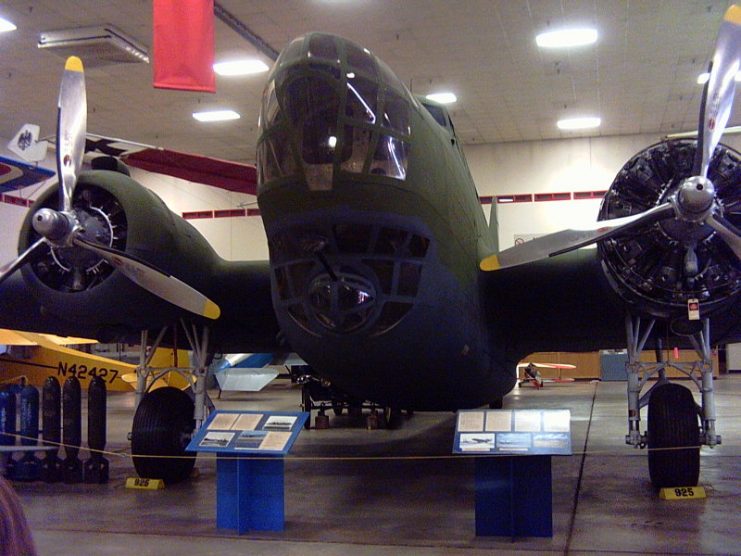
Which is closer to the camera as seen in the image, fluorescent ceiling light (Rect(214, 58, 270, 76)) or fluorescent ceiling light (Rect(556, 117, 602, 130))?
fluorescent ceiling light (Rect(214, 58, 270, 76))

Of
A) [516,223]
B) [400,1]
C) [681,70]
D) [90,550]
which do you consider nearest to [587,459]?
[90,550]

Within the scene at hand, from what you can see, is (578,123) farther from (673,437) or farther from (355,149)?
(355,149)

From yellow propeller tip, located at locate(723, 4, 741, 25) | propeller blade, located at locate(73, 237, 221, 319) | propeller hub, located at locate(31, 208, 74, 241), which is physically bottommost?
propeller blade, located at locate(73, 237, 221, 319)

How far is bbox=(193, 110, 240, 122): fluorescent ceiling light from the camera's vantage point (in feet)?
71.9

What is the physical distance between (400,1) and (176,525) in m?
10.9

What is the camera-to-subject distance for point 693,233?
21.2 feet

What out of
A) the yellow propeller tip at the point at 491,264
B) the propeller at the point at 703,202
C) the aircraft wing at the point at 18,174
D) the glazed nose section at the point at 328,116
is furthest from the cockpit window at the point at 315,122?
the aircraft wing at the point at 18,174

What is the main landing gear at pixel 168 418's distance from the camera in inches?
336

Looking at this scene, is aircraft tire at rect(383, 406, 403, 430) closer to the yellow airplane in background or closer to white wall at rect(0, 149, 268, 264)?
the yellow airplane in background

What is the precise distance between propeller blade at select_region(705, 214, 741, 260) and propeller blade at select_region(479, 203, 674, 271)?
33 centimetres

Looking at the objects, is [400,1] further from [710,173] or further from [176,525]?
[176,525]

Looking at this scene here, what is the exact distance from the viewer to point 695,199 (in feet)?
19.7

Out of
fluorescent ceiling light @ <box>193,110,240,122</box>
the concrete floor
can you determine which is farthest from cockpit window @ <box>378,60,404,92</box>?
fluorescent ceiling light @ <box>193,110,240,122</box>

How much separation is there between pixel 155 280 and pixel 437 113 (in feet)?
10.6
